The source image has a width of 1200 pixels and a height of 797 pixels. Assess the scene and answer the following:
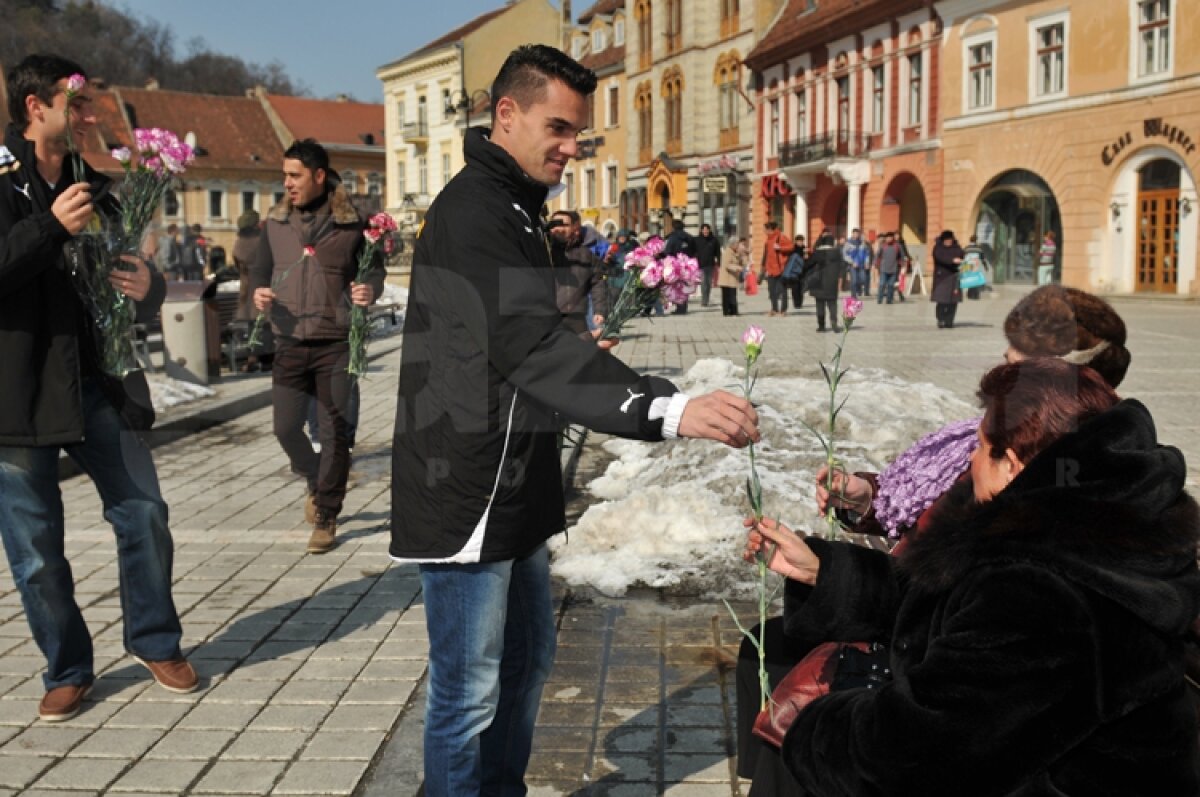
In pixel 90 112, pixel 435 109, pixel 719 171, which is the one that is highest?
pixel 435 109

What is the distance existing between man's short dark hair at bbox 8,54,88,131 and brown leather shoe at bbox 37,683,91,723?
1.88 m

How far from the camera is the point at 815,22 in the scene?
41594mm

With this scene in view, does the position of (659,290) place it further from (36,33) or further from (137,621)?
(36,33)

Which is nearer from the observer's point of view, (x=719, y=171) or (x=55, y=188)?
(x=55, y=188)

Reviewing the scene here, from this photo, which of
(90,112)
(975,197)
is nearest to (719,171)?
(975,197)

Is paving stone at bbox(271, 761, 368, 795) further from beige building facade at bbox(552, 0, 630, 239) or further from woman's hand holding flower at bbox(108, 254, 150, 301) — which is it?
beige building facade at bbox(552, 0, 630, 239)

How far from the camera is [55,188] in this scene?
3.99 metres

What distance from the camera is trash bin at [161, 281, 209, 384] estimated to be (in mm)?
12922

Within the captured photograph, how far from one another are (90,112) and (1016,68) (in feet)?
103

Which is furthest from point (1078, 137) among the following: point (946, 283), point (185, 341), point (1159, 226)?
point (185, 341)

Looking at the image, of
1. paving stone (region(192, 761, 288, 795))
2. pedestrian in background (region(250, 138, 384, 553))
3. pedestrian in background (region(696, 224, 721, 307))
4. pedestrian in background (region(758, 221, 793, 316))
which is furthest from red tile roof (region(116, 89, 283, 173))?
paving stone (region(192, 761, 288, 795))

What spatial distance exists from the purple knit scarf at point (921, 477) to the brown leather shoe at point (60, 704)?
107 inches

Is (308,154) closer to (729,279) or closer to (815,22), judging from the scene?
(729,279)

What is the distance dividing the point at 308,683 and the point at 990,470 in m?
2.92
